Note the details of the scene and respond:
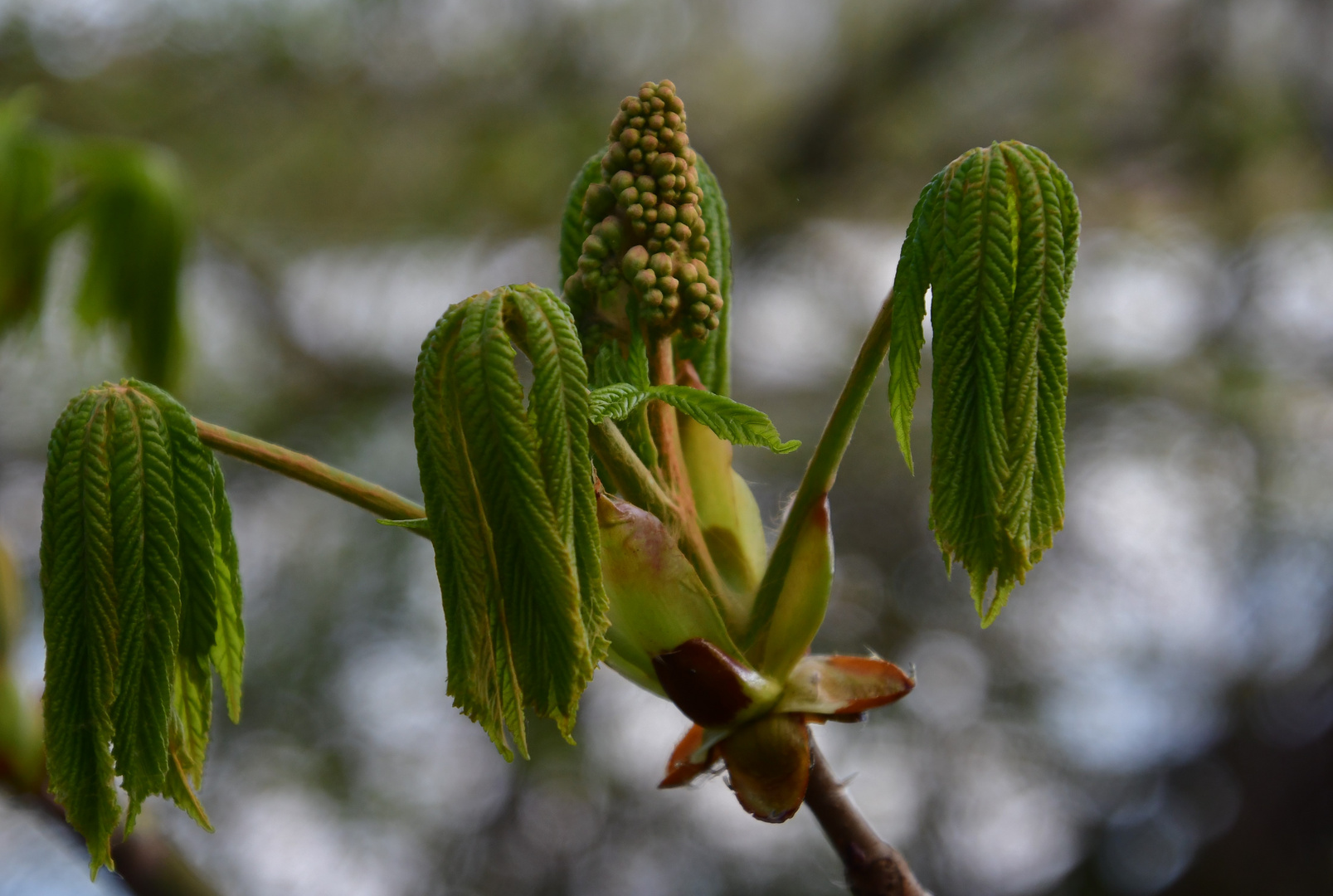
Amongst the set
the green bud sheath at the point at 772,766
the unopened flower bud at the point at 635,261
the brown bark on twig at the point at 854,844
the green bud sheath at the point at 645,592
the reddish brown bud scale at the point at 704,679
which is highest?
the unopened flower bud at the point at 635,261

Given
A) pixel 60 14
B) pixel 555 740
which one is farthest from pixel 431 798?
pixel 60 14

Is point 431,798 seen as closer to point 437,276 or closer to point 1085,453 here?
point 437,276

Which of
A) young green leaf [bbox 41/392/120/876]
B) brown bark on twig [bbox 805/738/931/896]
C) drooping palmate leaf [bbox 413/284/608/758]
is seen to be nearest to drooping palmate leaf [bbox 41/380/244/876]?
young green leaf [bbox 41/392/120/876]

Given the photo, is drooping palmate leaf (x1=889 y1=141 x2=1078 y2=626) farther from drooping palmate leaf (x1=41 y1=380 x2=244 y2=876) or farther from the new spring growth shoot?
drooping palmate leaf (x1=41 y1=380 x2=244 y2=876)

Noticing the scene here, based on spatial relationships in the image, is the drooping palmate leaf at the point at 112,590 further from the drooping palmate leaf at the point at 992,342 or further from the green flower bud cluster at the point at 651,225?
the drooping palmate leaf at the point at 992,342

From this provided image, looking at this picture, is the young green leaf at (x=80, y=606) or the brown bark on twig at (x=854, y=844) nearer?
the young green leaf at (x=80, y=606)

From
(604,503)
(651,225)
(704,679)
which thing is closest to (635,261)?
(651,225)

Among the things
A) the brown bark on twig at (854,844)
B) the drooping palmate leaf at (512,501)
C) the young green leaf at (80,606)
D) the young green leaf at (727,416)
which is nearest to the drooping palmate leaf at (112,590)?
the young green leaf at (80,606)
